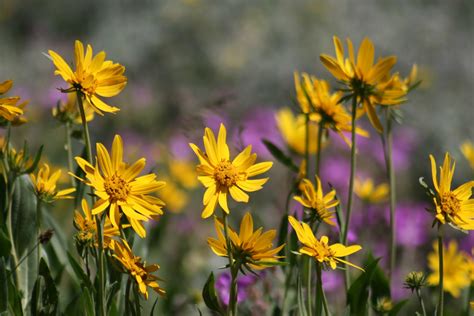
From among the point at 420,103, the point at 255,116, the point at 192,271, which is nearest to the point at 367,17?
the point at 420,103

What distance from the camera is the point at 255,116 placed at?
4.47 metres

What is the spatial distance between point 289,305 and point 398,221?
4.63 ft

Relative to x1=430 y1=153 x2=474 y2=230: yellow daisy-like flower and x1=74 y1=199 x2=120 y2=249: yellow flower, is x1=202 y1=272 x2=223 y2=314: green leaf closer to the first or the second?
x1=74 y1=199 x2=120 y2=249: yellow flower

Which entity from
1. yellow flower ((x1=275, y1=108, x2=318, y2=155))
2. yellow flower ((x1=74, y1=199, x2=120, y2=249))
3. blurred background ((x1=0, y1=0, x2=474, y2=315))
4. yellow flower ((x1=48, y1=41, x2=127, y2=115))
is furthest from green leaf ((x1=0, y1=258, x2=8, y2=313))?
blurred background ((x1=0, y1=0, x2=474, y2=315))

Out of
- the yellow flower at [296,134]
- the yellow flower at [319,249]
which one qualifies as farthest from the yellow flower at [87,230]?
the yellow flower at [296,134]

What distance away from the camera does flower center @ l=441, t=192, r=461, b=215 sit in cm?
105

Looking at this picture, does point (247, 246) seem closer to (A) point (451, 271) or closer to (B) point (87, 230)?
(B) point (87, 230)

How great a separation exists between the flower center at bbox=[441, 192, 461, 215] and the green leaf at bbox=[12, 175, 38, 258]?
2.33ft

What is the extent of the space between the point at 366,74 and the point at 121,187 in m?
0.44

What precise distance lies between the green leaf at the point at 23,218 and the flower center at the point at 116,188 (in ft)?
1.11

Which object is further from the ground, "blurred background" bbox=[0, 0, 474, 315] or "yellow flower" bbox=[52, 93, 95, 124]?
"blurred background" bbox=[0, 0, 474, 315]

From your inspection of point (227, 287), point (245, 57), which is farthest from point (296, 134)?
point (245, 57)

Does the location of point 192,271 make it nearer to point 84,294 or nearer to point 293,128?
point 293,128

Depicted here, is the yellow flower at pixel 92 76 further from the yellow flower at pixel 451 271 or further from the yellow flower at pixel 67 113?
the yellow flower at pixel 451 271
